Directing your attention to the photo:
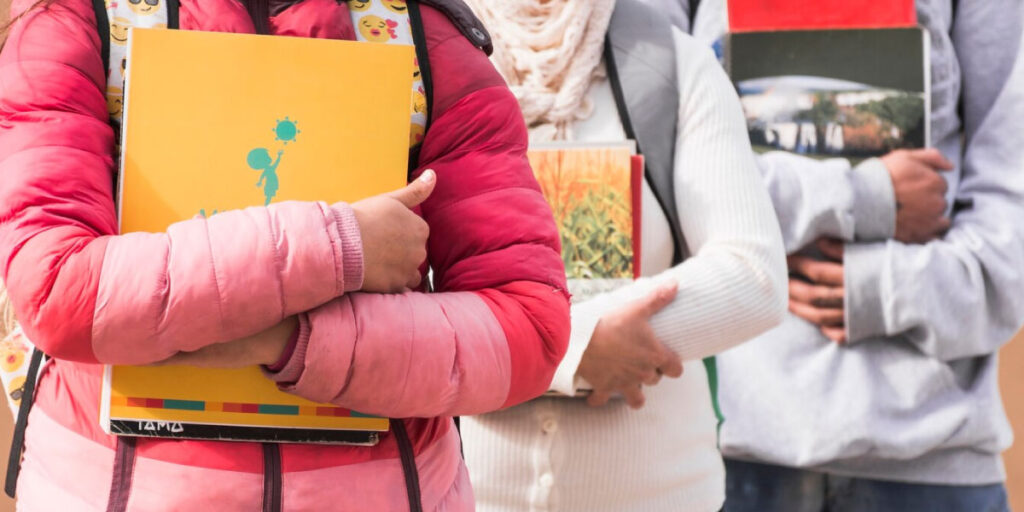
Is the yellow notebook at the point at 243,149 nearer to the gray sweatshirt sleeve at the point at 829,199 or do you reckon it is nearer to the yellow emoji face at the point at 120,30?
the yellow emoji face at the point at 120,30

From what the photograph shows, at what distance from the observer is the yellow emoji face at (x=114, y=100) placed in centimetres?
97

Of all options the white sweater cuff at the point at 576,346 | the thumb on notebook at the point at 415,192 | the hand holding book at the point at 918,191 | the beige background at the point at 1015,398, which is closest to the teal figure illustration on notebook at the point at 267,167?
the thumb on notebook at the point at 415,192

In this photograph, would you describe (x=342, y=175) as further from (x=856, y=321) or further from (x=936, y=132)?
(x=936, y=132)

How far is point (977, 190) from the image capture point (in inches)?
86.5

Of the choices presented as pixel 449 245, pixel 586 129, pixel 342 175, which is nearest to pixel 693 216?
pixel 586 129

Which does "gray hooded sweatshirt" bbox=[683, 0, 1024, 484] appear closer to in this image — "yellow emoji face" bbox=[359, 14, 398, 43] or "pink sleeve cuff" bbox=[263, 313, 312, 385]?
"yellow emoji face" bbox=[359, 14, 398, 43]

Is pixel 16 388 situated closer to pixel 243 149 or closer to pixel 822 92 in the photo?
pixel 243 149

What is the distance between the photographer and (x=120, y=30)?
98cm

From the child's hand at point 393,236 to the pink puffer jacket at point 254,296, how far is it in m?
0.02

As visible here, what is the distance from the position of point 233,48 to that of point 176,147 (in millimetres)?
97

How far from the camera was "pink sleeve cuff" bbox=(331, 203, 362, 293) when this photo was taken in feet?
2.95

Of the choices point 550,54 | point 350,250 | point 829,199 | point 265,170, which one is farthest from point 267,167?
point 829,199

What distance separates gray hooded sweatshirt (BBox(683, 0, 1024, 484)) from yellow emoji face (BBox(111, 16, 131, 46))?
1388 mm

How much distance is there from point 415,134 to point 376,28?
0.35 feet
